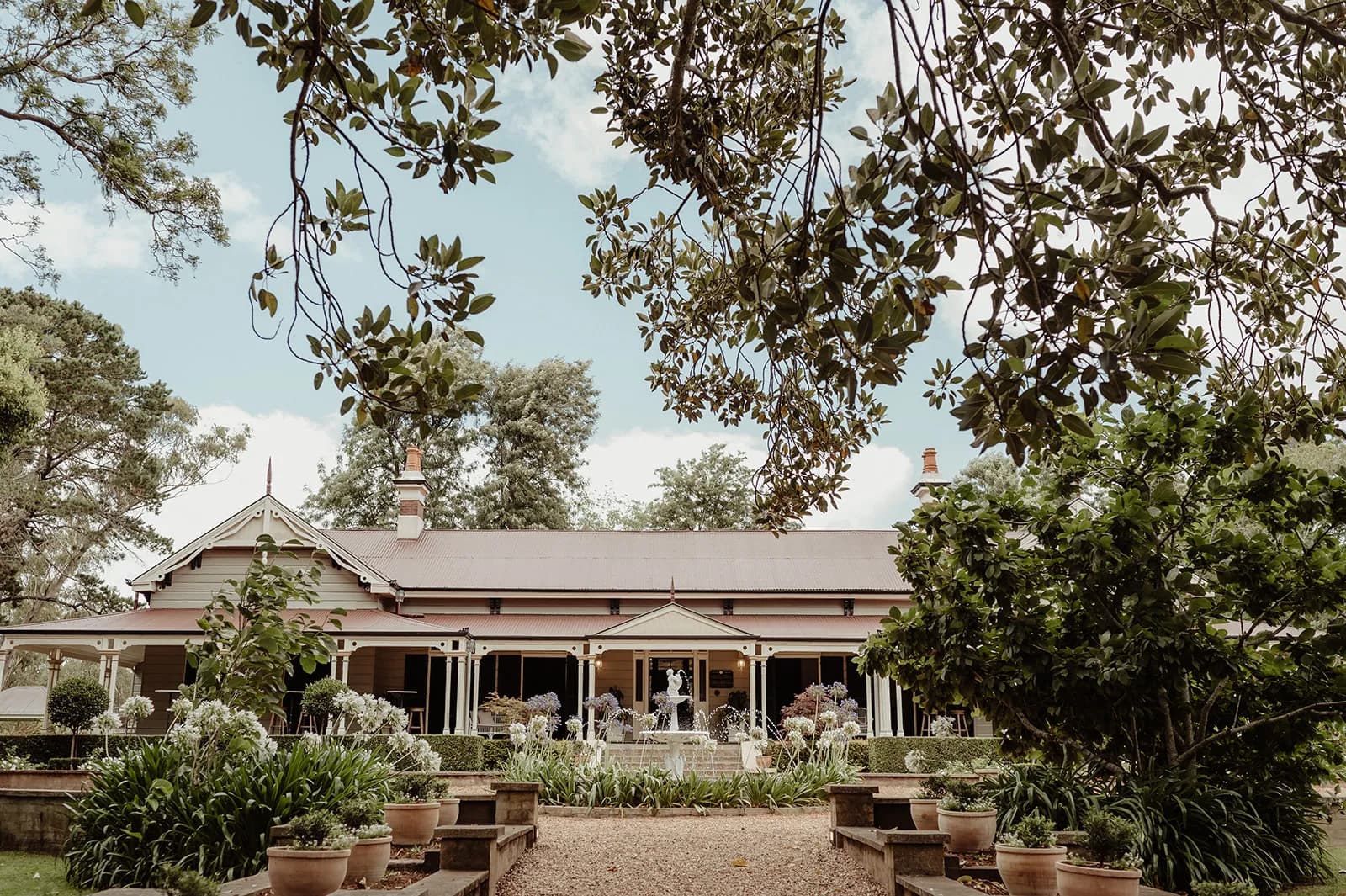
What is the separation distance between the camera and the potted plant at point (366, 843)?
634 cm

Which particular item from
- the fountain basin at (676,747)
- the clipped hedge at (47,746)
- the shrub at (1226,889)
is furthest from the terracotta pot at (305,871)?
the clipped hedge at (47,746)

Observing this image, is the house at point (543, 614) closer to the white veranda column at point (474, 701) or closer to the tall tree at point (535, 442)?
the white veranda column at point (474, 701)

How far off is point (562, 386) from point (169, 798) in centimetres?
3195

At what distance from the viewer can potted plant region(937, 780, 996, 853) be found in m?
7.81

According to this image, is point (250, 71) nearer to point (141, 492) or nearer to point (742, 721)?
point (742, 721)

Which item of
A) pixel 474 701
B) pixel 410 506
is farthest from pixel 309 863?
pixel 410 506

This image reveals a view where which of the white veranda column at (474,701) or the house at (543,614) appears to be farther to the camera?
the house at (543,614)

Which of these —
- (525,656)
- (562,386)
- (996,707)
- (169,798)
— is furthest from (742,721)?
(562,386)

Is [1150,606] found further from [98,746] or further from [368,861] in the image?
[98,746]

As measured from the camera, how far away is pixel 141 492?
28.5m

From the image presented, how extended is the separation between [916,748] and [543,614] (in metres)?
10.9

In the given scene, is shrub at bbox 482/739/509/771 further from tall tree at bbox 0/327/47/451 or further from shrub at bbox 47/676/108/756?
tall tree at bbox 0/327/47/451

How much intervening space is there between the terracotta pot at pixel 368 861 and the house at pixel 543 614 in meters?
14.3

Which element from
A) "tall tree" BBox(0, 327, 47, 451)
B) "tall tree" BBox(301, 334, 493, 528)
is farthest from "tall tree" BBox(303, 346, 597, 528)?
"tall tree" BBox(0, 327, 47, 451)
